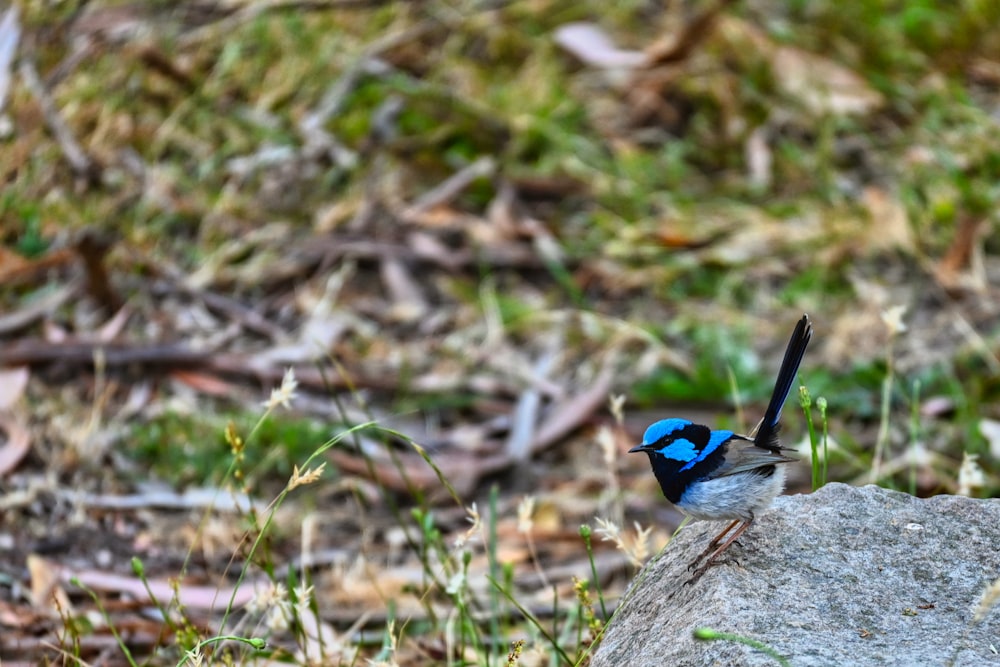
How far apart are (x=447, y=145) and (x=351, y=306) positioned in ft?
4.48

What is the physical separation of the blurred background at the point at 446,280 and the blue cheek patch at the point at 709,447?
446 millimetres

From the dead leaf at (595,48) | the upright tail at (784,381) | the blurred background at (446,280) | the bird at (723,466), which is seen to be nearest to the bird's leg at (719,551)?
the bird at (723,466)

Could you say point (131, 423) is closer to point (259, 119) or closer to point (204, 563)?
point (204, 563)

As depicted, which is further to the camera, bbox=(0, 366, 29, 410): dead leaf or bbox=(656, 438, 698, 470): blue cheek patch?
bbox=(0, 366, 29, 410): dead leaf

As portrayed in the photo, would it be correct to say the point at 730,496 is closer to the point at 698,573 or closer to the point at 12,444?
the point at 698,573

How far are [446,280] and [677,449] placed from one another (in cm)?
331

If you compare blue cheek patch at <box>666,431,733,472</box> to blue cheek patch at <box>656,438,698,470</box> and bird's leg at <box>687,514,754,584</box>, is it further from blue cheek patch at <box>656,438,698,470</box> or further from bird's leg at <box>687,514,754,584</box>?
bird's leg at <box>687,514,754,584</box>

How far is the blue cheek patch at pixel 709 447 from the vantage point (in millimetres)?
2789

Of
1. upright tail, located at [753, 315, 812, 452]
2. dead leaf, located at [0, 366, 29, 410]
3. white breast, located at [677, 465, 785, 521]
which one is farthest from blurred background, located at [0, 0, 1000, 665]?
upright tail, located at [753, 315, 812, 452]

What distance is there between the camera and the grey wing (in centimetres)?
272

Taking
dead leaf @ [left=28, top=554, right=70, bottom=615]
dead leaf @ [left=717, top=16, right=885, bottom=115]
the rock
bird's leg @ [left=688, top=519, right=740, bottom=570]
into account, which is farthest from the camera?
dead leaf @ [left=717, top=16, right=885, bottom=115]

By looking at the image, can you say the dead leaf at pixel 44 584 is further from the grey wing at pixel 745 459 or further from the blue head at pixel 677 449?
the grey wing at pixel 745 459

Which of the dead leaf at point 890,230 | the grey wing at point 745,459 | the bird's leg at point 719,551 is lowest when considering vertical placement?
the dead leaf at point 890,230

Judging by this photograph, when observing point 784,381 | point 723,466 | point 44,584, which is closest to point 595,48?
point 44,584
